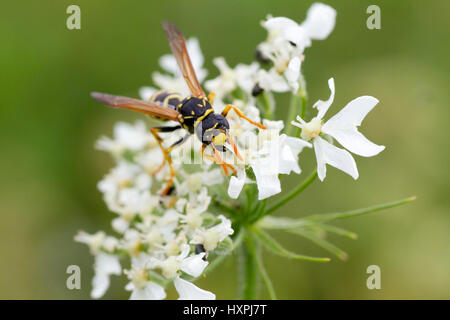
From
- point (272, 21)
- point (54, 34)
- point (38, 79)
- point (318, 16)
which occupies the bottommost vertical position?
point (272, 21)

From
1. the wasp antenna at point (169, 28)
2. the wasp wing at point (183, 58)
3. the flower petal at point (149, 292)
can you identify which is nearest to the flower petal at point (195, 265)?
the flower petal at point (149, 292)

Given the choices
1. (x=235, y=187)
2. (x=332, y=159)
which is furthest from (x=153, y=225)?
(x=332, y=159)

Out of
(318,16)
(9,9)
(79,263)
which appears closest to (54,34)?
(9,9)

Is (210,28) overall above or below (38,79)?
above

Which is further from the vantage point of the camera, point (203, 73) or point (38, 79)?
point (38, 79)

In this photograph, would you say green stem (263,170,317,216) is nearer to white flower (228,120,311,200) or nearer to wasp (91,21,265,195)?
white flower (228,120,311,200)

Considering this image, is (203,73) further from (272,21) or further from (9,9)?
(9,9)

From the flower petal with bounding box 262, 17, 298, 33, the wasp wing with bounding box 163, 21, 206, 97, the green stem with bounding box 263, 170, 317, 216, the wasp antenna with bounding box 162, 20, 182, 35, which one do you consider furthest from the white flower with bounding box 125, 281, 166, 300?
the flower petal with bounding box 262, 17, 298, 33

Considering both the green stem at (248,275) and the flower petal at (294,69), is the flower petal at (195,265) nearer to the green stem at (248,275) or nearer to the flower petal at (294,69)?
the green stem at (248,275)
